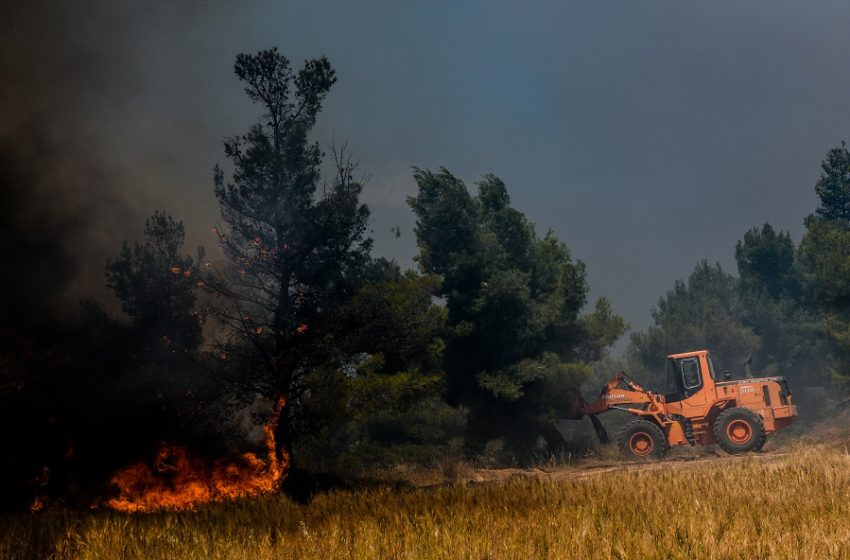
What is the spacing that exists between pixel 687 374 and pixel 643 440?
263 cm

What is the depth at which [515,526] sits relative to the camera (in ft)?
23.9

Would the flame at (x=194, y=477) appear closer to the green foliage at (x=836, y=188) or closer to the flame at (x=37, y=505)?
the flame at (x=37, y=505)

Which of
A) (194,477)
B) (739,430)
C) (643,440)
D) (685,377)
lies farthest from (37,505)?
(739,430)

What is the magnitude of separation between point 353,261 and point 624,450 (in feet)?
36.1

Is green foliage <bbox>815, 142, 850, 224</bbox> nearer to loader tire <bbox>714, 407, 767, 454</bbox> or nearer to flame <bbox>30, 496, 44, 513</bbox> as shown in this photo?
loader tire <bbox>714, 407, 767, 454</bbox>

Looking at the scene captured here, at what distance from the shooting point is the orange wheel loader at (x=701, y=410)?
66.5 feet

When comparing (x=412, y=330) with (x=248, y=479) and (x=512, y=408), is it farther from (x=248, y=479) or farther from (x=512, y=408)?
(x=512, y=408)

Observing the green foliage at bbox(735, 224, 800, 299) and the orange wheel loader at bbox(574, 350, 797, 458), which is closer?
the orange wheel loader at bbox(574, 350, 797, 458)

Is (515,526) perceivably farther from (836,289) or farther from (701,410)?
(836,289)

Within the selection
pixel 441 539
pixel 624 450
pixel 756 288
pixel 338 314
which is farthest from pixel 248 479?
pixel 756 288

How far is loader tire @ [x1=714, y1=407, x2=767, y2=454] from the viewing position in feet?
65.1

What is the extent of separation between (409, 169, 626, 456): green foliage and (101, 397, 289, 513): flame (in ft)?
32.1

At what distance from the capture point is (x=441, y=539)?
7.15 m

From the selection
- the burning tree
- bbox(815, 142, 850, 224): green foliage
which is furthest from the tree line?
bbox(815, 142, 850, 224): green foliage
